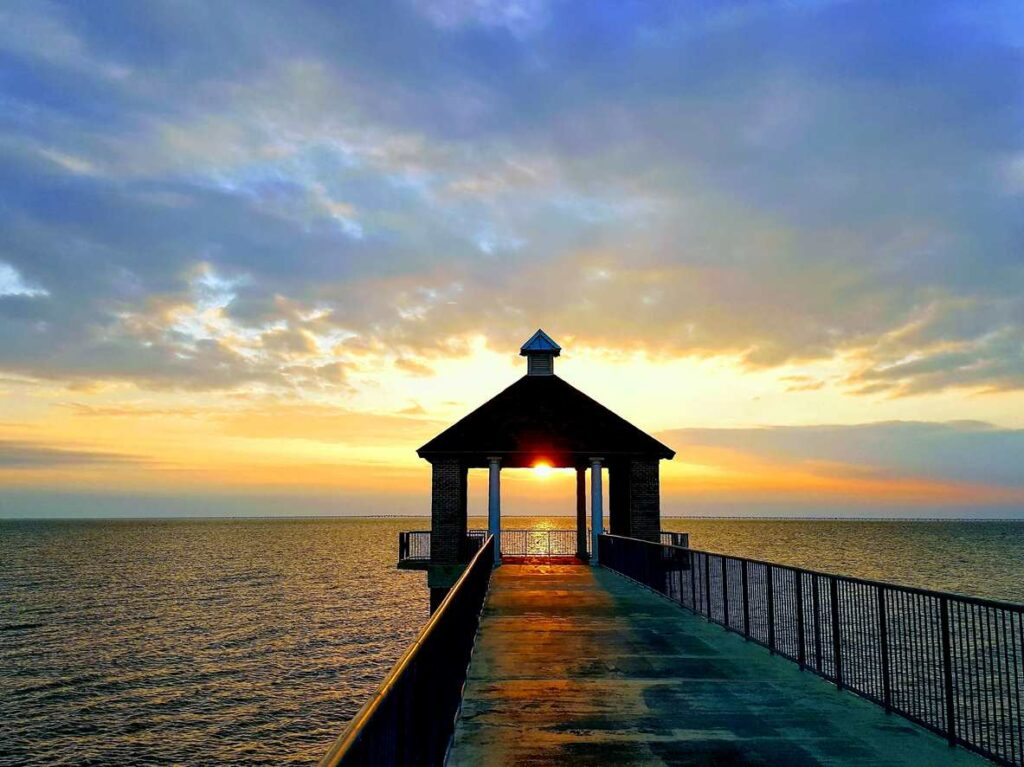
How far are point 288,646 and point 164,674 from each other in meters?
6.49

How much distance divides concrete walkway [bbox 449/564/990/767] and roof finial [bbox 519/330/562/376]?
19.0 m

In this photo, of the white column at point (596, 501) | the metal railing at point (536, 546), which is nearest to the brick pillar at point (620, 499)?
the white column at point (596, 501)

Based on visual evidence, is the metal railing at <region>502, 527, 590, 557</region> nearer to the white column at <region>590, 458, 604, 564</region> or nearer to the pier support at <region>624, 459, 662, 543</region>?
the white column at <region>590, 458, 604, 564</region>

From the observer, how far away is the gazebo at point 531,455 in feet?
87.1

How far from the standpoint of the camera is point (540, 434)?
2739cm

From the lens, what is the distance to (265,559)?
331 ft

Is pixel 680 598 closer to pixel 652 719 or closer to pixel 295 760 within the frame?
pixel 652 719

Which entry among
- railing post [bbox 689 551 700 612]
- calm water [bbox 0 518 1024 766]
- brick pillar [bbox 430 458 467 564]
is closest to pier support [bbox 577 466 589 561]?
brick pillar [bbox 430 458 467 564]

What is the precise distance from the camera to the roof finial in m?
31.3

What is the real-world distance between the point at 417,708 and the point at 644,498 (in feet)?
75.7

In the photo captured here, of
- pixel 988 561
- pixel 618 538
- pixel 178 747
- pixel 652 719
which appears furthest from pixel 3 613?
pixel 988 561

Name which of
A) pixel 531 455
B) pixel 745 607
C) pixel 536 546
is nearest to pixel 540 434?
pixel 531 455

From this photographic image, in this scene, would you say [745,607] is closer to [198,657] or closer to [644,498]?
[644,498]

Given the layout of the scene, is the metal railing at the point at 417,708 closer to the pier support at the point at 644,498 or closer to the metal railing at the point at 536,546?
the metal railing at the point at 536,546
